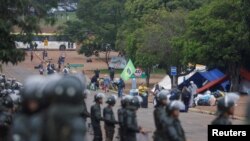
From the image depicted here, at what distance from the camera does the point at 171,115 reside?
12648mm

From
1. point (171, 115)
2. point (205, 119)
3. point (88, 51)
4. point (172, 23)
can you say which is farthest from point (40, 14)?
point (88, 51)

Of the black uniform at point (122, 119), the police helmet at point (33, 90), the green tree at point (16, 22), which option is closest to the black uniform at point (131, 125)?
the black uniform at point (122, 119)

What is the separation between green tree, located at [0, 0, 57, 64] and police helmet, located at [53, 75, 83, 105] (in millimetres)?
15018

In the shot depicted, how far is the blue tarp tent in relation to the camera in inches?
1745

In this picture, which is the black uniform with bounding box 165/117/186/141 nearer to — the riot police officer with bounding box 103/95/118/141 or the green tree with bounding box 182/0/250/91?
the riot police officer with bounding box 103/95/118/141

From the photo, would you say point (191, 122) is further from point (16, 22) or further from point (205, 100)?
point (16, 22)

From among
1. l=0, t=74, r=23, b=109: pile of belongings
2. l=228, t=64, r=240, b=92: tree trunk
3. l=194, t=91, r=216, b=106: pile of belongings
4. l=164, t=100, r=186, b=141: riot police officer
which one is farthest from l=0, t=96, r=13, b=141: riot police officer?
l=228, t=64, r=240, b=92: tree trunk

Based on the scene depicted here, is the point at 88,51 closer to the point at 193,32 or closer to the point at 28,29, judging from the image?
the point at 193,32

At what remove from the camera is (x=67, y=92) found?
6559mm

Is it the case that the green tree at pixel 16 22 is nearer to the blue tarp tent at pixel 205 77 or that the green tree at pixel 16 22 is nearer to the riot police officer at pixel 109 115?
the riot police officer at pixel 109 115

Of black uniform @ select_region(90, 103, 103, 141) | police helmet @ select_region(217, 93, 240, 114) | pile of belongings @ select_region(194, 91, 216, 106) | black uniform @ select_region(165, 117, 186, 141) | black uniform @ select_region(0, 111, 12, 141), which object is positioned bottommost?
pile of belongings @ select_region(194, 91, 216, 106)

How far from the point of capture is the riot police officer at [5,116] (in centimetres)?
1524

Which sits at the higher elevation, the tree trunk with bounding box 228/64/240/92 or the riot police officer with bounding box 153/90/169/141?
the riot police officer with bounding box 153/90/169/141

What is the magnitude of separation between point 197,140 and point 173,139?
35.5 ft
